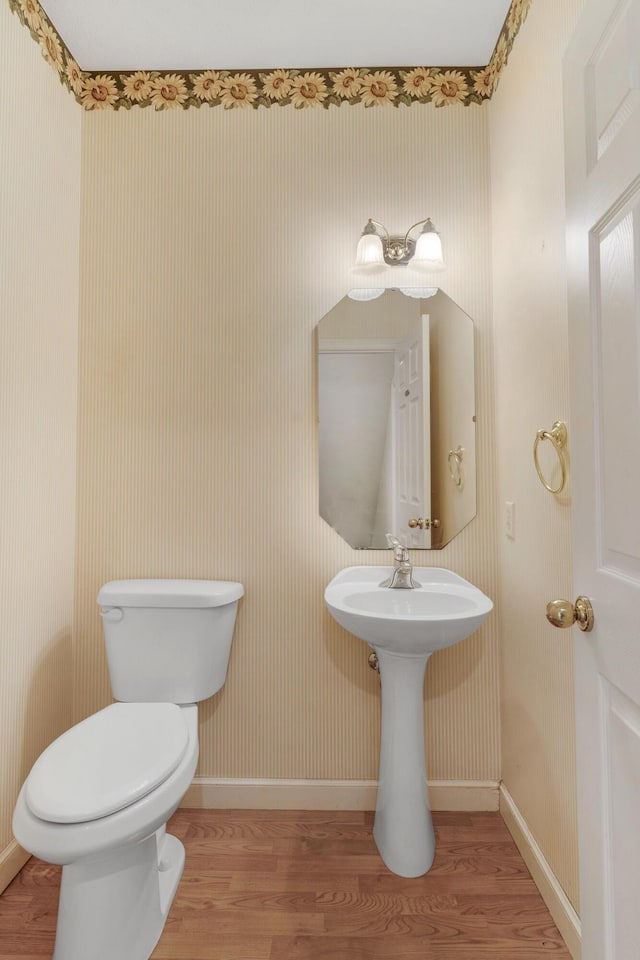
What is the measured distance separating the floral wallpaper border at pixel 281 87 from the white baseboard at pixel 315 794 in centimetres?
233

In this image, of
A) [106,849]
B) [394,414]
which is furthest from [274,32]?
[106,849]

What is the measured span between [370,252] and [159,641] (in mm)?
1413

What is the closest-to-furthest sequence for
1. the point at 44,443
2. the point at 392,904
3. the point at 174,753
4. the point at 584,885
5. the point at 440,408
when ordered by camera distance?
the point at 584,885 → the point at 174,753 → the point at 392,904 → the point at 44,443 → the point at 440,408

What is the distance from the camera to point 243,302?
1822 mm

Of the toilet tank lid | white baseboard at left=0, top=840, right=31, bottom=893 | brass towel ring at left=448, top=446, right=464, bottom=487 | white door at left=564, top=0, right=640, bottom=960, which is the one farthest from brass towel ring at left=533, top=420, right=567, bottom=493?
white baseboard at left=0, top=840, right=31, bottom=893

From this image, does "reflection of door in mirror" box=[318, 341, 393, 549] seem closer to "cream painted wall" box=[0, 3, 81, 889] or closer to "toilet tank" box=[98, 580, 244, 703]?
"toilet tank" box=[98, 580, 244, 703]

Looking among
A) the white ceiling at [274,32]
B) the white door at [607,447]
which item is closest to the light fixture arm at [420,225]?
the white ceiling at [274,32]

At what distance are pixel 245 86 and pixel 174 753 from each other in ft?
6.88

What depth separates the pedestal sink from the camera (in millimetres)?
1435

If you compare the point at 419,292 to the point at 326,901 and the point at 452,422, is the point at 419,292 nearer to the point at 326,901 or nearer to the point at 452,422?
the point at 452,422

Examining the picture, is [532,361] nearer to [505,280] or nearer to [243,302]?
[505,280]

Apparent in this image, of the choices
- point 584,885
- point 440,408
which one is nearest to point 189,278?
point 440,408

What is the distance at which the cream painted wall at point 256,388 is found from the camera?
5.87 feet

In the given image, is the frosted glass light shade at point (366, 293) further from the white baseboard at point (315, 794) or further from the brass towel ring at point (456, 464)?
the white baseboard at point (315, 794)
